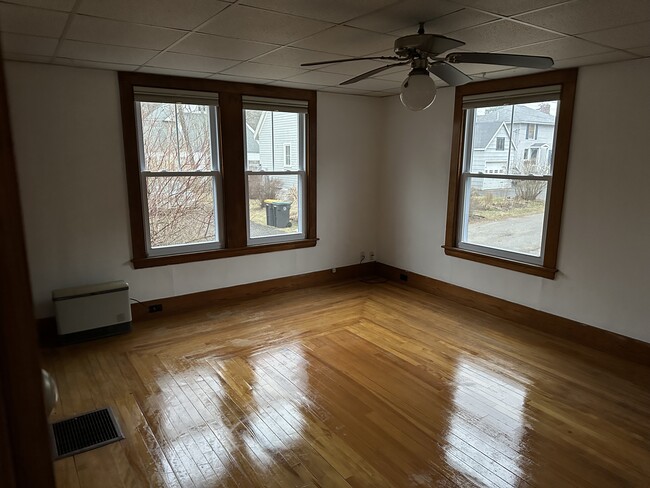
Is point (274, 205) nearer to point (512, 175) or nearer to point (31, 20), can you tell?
point (512, 175)

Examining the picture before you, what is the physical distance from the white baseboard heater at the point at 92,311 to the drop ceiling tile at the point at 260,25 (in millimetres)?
2564

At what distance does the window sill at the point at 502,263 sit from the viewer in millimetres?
4328

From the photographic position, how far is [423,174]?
5.54 m

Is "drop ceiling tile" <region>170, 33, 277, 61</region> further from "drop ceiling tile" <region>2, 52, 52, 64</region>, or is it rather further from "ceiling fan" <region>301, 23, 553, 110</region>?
"drop ceiling tile" <region>2, 52, 52, 64</region>

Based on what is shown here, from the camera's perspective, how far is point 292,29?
2820mm

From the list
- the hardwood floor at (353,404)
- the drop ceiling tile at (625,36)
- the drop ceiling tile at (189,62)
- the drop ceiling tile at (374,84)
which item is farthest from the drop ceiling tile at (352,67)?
the hardwood floor at (353,404)

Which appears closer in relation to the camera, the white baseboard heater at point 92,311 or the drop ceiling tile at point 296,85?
the white baseboard heater at point 92,311

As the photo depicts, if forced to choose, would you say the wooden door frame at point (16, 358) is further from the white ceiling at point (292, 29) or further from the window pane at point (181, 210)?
the window pane at point (181, 210)

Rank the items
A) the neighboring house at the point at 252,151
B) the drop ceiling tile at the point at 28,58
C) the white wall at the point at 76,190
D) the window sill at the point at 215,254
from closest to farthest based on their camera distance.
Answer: the drop ceiling tile at the point at 28,58 → the white wall at the point at 76,190 → the window sill at the point at 215,254 → the neighboring house at the point at 252,151

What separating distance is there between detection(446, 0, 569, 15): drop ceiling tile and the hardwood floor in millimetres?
2468

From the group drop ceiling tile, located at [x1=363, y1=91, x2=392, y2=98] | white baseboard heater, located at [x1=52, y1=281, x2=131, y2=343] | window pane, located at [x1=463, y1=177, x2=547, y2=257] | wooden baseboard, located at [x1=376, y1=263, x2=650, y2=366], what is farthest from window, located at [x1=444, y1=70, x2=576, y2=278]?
white baseboard heater, located at [x1=52, y1=281, x2=131, y2=343]

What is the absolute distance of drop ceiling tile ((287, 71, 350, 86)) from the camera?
430 centimetres

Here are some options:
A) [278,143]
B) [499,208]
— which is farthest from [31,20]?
[499,208]

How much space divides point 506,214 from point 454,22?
101 inches
